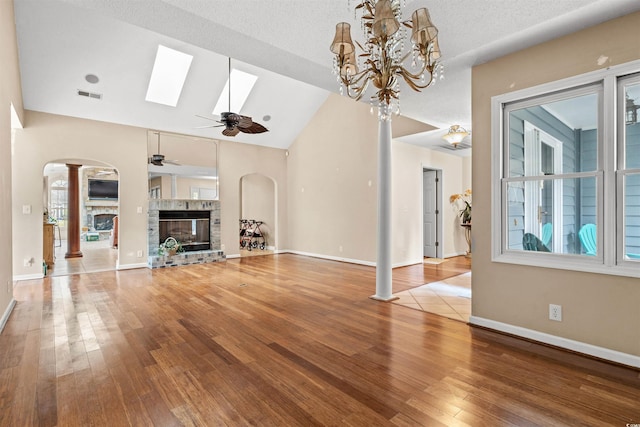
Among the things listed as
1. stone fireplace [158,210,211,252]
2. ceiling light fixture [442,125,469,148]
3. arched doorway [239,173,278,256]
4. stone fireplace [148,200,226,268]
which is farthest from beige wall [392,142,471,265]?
stone fireplace [158,210,211,252]

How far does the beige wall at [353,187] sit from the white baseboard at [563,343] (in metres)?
3.45

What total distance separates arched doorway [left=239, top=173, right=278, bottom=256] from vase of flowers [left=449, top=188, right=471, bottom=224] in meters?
5.16

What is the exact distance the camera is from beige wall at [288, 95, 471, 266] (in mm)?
6707

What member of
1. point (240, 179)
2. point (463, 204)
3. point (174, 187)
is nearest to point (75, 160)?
point (174, 187)

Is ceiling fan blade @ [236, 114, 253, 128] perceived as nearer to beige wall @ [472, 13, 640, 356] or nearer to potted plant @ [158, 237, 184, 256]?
beige wall @ [472, 13, 640, 356]

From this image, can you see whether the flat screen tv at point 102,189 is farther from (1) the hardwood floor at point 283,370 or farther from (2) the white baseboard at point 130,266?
(1) the hardwood floor at point 283,370

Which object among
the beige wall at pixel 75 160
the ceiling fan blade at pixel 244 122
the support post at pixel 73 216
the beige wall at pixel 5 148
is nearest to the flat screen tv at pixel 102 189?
the support post at pixel 73 216

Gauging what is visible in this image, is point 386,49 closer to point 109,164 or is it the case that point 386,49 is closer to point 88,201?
point 109,164

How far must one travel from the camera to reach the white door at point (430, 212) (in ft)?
25.7

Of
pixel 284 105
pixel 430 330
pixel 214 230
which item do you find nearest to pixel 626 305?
pixel 430 330

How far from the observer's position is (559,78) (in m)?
2.71

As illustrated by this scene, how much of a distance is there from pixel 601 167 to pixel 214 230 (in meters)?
7.43

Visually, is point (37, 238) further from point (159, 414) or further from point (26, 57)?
point (159, 414)

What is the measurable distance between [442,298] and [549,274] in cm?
167
